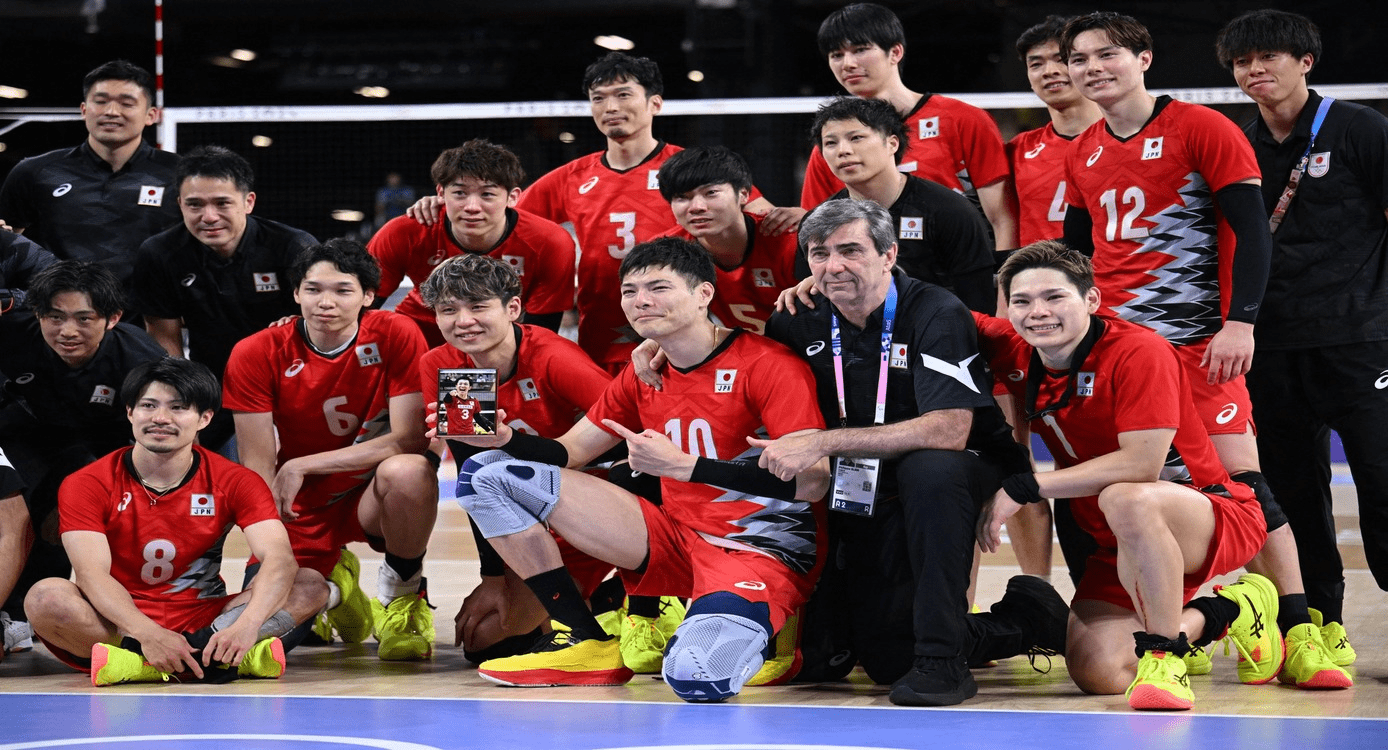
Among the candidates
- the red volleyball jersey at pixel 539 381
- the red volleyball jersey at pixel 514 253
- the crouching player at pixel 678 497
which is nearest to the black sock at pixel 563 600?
the crouching player at pixel 678 497

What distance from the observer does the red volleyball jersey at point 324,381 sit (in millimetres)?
5512

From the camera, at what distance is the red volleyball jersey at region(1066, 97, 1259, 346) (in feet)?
15.7

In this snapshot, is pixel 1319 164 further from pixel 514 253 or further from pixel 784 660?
pixel 514 253

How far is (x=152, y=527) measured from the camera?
16.2 feet

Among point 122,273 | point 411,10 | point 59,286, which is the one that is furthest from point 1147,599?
point 411,10

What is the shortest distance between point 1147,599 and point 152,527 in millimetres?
3137

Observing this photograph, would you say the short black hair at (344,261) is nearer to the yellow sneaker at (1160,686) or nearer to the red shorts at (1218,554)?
the red shorts at (1218,554)

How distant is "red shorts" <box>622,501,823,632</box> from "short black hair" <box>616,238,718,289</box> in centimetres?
75

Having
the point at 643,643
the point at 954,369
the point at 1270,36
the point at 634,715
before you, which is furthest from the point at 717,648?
the point at 1270,36

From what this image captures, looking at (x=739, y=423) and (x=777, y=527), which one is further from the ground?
(x=739, y=423)

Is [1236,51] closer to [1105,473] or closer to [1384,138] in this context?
[1384,138]

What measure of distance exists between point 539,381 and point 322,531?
1.16m

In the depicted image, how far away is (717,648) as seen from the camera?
14.0 ft

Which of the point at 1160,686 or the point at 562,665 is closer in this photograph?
the point at 1160,686
